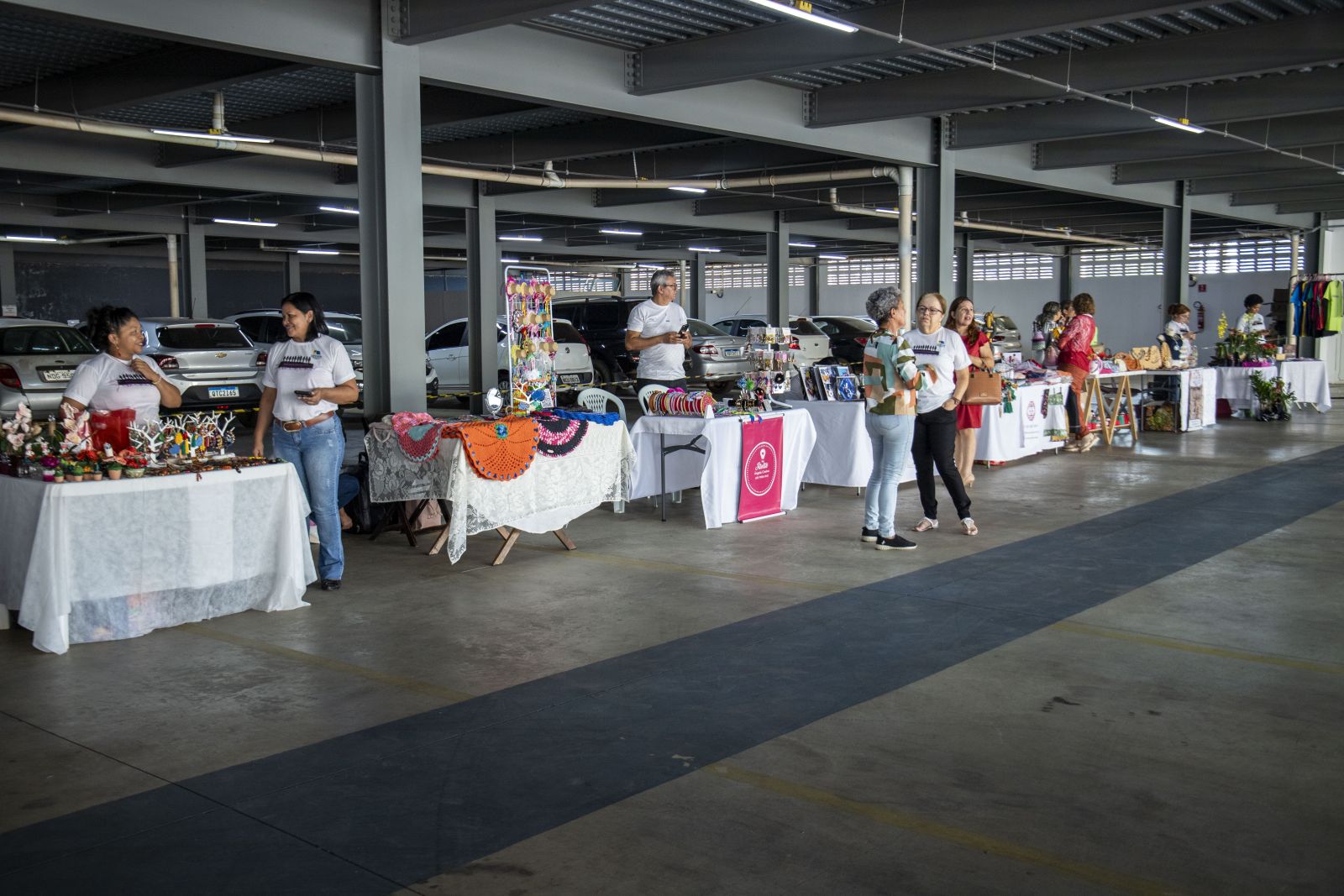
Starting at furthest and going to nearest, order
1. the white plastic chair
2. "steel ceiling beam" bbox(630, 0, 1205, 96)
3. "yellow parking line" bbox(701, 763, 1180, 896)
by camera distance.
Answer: the white plastic chair < "steel ceiling beam" bbox(630, 0, 1205, 96) < "yellow parking line" bbox(701, 763, 1180, 896)

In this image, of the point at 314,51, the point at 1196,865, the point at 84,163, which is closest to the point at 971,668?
the point at 1196,865

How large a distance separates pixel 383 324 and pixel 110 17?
2544 mm

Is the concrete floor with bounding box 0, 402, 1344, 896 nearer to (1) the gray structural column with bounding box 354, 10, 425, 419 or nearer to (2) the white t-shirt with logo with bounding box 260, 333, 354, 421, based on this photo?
(2) the white t-shirt with logo with bounding box 260, 333, 354, 421

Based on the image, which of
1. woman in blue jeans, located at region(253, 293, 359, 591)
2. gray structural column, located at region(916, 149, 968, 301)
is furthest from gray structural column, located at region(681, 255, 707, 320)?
woman in blue jeans, located at region(253, 293, 359, 591)

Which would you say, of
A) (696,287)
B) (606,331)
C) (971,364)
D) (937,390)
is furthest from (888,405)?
(696,287)

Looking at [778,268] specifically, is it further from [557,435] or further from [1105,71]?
[557,435]

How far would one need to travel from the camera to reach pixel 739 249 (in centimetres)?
3097

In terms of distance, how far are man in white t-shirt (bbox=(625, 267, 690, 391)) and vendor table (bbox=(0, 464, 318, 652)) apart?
3.27 meters

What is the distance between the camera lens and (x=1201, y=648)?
16.7 feet

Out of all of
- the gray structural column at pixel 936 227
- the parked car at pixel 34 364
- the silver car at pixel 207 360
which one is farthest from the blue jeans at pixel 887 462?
the parked car at pixel 34 364

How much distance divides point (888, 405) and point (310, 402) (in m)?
3.48

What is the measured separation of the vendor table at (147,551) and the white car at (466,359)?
11.2 m

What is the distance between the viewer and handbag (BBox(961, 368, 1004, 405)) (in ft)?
31.3

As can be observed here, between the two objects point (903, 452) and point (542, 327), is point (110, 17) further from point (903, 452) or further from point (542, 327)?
point (903, 452)
